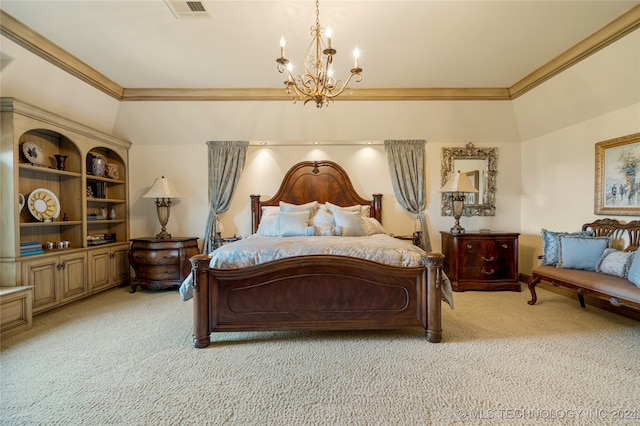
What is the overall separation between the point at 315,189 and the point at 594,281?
11.3ft

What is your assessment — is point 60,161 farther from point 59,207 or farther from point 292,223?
point 292,223

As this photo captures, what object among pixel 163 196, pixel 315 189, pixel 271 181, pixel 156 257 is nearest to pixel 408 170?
pixel 315 189

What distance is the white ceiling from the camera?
2428 millimetres

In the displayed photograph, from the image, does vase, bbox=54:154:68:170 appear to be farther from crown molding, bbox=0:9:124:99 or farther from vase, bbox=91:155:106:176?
crown molding, bbox=0:9:124:99

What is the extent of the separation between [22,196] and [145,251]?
1.40 meters

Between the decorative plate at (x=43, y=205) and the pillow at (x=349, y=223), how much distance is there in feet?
11.5

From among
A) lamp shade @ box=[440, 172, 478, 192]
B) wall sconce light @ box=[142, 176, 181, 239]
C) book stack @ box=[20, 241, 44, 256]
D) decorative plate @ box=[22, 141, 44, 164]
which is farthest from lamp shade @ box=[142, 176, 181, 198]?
lamp shade @ box=[440, 172, 478, 192]

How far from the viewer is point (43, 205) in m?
3.33

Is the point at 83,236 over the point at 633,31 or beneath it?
beneath

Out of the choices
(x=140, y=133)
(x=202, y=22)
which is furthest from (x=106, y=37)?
(x=140, y=133)

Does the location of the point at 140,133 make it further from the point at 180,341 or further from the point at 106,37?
the point at 180,341

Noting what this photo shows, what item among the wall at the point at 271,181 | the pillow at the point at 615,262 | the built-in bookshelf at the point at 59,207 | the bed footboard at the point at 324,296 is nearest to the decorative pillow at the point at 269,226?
the wall at the point at 271,181

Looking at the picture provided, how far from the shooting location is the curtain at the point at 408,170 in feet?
15.1

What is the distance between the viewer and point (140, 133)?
4.47 metres
